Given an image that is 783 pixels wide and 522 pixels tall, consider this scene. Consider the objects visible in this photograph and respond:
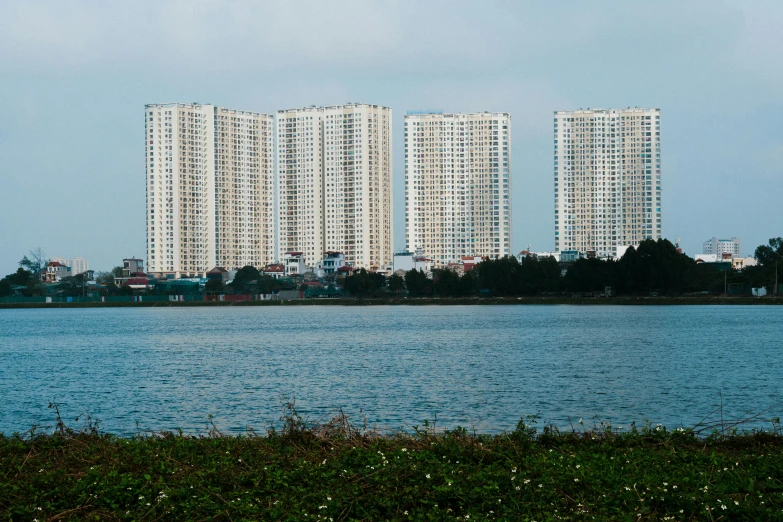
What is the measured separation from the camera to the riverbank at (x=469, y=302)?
12125cm

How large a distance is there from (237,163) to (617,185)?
8272 centimetres

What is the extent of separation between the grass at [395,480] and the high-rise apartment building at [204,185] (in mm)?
174136

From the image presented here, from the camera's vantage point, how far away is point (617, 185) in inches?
7264

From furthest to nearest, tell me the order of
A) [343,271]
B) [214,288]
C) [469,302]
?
[343,271], [214,288], [469,302]

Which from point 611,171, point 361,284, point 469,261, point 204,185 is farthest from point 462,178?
point 204,185

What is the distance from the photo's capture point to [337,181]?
186000 mm

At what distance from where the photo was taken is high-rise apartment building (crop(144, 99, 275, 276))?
18000cm

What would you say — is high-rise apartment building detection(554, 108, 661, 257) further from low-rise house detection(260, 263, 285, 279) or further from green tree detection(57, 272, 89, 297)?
green tree detection(57, 272, 89, 297)

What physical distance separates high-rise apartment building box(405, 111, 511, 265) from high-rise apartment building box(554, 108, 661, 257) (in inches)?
529

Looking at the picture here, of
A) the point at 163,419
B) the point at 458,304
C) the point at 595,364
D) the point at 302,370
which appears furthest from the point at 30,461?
the point at 458,304

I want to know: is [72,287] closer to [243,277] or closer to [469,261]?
[243,277]

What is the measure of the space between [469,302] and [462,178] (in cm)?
5274

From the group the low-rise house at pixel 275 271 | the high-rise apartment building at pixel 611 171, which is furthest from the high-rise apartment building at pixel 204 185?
the high-rise apartment building at pixel 611 171

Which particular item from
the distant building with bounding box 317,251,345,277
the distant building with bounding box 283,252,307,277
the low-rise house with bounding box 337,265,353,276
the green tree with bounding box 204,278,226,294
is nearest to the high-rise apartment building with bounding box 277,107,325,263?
the distant building with bounding box 283,252,307,277
